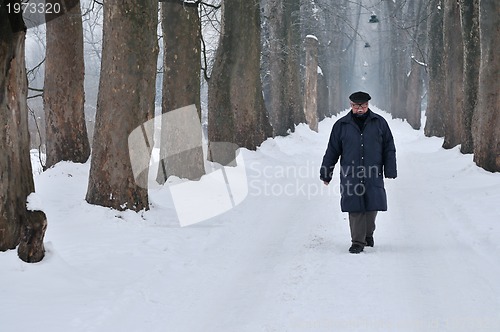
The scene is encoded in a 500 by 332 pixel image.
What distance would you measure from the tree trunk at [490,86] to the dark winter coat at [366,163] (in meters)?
5.31

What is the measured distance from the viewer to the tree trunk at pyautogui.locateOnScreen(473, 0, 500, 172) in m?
11.1

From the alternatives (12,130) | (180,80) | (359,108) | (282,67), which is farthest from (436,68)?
(12,130)

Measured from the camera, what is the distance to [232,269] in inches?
234

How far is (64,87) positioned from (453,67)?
36.8 feet

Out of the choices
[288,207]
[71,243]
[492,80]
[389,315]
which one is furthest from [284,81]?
[389,315]

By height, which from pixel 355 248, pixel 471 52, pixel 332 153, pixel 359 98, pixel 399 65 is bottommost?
pixel 355 248

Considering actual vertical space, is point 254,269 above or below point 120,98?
below

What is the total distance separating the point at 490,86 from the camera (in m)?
11.1

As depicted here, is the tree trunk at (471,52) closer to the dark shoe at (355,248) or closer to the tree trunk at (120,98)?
the dark shoe at (355,248)

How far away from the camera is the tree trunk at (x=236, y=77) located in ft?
42.7

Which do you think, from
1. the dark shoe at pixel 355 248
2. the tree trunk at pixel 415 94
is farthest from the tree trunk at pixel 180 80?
the tree trunk at pixel 415 94

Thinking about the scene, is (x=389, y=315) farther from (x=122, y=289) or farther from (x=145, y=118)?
(x=145, y=118)

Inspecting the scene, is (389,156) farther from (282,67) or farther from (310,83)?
(310,83)

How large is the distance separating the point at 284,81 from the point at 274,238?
14.5 meters
